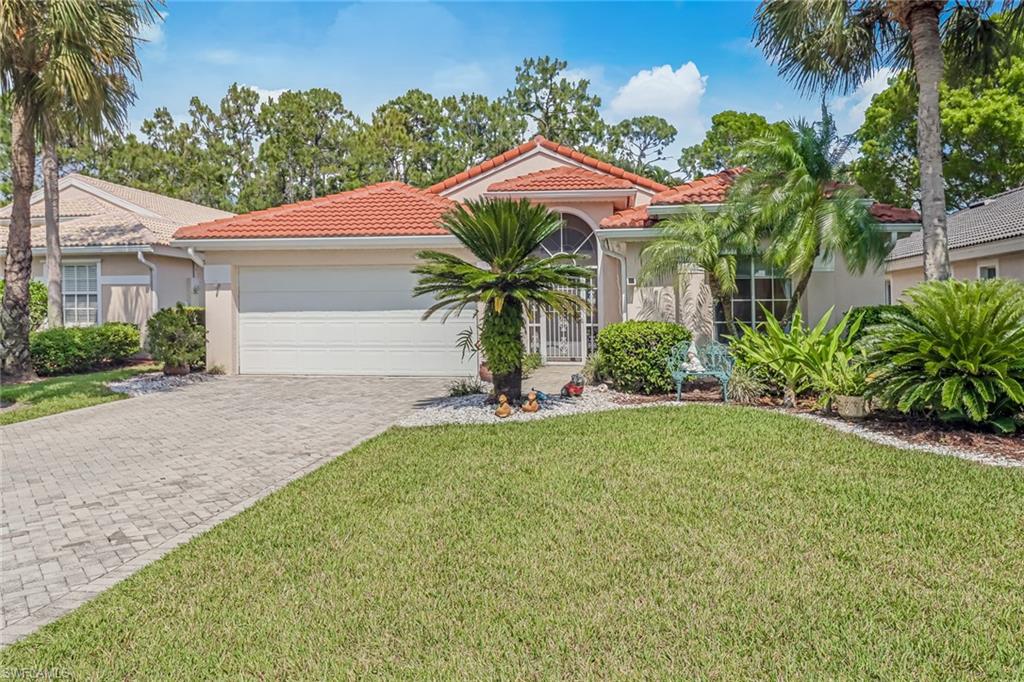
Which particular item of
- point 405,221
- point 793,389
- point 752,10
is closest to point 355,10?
point 405,221

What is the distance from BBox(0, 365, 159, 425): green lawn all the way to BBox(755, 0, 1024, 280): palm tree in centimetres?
1517

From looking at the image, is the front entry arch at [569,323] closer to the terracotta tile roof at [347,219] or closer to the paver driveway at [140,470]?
Answer: the terracotta tile roof at [347,219]

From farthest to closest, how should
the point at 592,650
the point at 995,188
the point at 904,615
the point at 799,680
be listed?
the point at 995,188
the point at 904,615
the point at 592,650
the point at 799,680

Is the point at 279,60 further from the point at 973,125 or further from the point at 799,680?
the point at 973,125

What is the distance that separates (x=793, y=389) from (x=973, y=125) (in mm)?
25295

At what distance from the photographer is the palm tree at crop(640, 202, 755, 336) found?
11453 millimetres

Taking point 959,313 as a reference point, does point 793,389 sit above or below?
below

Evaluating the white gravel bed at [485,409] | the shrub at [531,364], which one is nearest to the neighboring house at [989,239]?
the shrub at [531,364]

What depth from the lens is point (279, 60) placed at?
13281mm

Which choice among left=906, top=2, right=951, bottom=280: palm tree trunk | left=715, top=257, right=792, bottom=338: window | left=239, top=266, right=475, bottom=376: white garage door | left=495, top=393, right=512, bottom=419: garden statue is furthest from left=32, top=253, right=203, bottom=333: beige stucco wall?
left=906, top=2, right=951, bottom=280: palm tree trunk

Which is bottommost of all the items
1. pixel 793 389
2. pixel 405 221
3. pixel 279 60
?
pixel 793 389

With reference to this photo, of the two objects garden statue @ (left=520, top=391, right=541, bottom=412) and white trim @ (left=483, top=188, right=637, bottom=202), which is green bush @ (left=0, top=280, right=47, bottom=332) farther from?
garden statue @ (left=520, top=391, right=541, bottom=412)

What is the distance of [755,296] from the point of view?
43.3 ft

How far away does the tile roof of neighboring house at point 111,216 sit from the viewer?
61.2 ft
